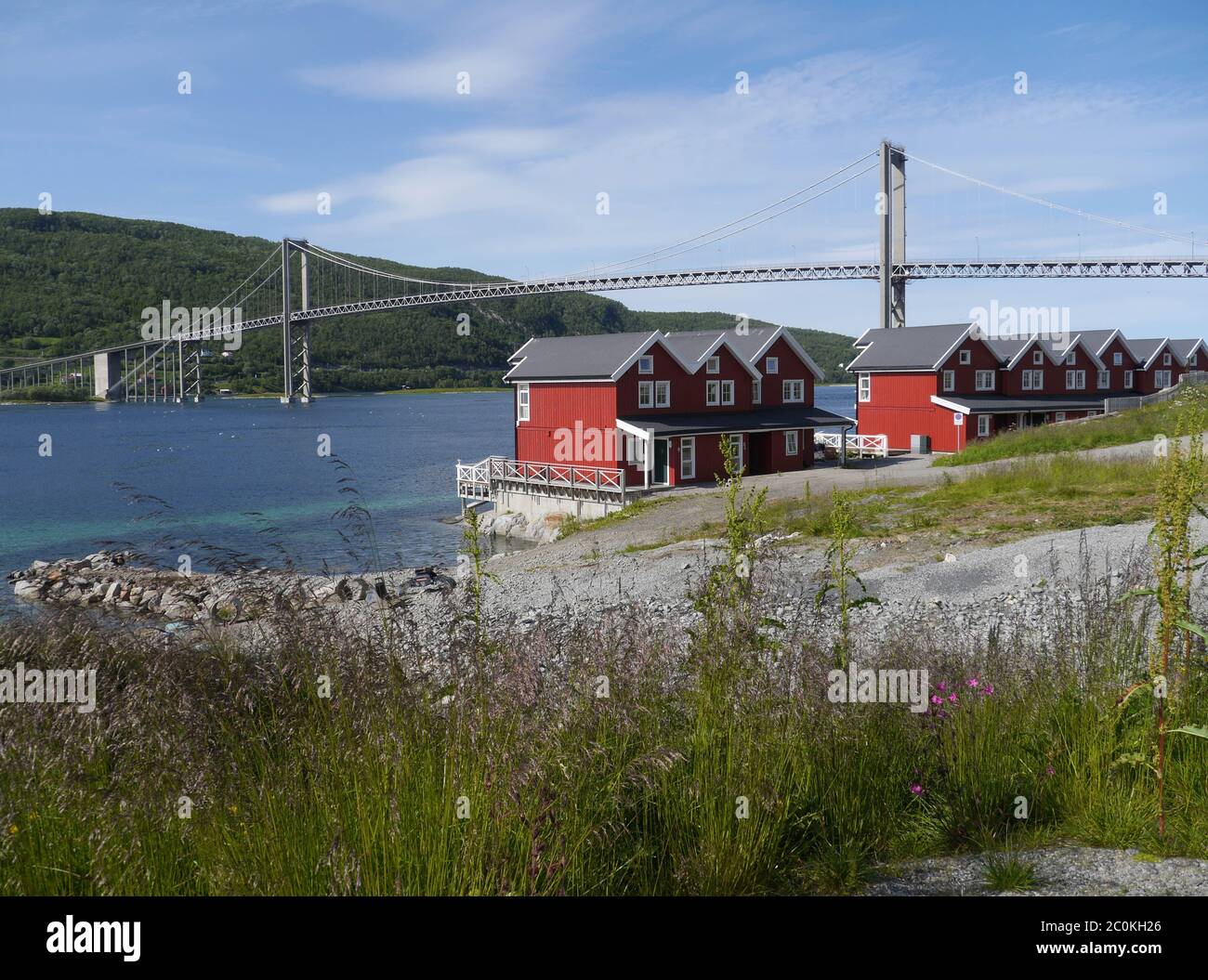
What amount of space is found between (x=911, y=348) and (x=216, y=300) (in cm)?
11604

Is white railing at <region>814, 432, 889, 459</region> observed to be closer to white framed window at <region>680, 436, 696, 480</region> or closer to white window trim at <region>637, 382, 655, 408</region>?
white framed window at <region>680, 436, 696, 480</region>

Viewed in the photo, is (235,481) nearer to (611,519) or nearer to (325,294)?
(611,519)

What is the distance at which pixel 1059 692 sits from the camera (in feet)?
15.8

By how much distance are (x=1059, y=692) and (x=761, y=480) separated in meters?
29.0

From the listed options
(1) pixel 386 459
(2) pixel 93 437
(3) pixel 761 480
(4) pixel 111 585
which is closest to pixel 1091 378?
(3) pixel 761 480

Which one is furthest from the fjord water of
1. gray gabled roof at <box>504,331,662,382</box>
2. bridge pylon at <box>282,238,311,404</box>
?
gray gabled roof at <box>504,331,662,382</box>

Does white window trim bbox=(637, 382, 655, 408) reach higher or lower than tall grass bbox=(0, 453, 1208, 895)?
higher

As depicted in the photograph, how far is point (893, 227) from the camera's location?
7300 cm

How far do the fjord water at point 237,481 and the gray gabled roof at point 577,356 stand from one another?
6.29m

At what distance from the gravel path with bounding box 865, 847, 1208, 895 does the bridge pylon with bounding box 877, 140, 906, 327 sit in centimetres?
6504

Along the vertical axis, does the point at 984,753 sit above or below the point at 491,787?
below

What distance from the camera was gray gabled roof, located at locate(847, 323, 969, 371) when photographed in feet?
145

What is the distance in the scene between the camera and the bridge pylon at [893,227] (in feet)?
216
